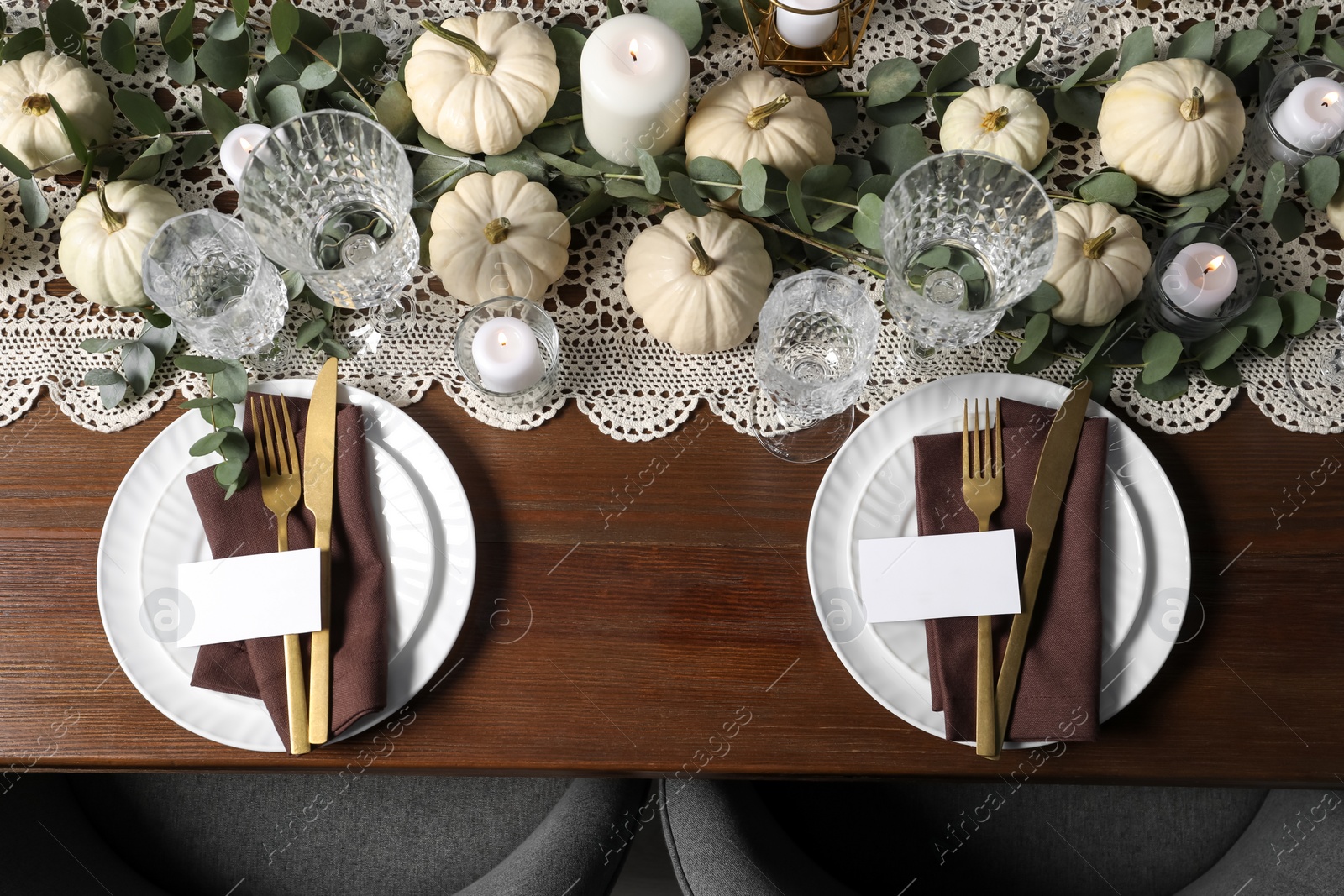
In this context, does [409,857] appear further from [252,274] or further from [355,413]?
[252,274]

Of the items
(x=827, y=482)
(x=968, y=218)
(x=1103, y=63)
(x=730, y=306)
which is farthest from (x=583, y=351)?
(x=1103, y=63)

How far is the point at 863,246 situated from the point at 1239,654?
1.77 feet

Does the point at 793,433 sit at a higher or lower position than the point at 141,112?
lower

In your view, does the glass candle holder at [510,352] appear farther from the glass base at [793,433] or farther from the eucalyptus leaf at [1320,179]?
the eucalyptus leaf at [1320,179]

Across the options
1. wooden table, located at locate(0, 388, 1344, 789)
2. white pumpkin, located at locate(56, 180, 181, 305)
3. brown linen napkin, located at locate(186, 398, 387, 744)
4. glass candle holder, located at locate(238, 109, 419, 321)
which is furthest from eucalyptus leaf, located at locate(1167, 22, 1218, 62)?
white pumpkin, located at locate(56, 180, 181, 305)

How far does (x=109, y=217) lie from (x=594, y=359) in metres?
0.49

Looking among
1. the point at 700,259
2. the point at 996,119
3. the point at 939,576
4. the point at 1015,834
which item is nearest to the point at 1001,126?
the point at 996,119

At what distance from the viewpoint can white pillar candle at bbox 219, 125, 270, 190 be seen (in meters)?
0.90

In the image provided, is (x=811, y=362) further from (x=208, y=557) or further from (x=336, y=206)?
(x=208, y=557)

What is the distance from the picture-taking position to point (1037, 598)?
813 mm

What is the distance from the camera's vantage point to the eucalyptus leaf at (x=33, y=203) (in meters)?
0.90

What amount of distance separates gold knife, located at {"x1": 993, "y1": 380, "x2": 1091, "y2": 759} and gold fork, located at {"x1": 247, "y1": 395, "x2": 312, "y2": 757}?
63 centimetres

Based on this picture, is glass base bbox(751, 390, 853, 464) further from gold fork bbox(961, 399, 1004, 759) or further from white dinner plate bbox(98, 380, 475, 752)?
white dinner plate bbox(98, 380, 475, 752)

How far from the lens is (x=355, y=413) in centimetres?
84
